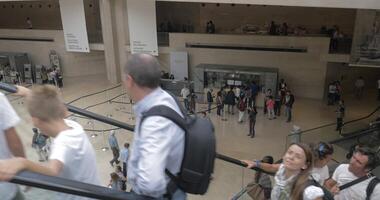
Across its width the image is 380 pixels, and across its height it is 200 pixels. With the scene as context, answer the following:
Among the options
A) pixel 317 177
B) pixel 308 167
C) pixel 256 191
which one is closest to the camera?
pixel 308 167

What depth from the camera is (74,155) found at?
2076mm

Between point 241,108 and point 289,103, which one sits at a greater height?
point 289,103

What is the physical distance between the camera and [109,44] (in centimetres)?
2103

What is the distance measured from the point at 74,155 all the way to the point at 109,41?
19667 millimetres

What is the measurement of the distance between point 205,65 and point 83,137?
17532 mm

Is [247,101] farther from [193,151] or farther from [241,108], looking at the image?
[193,151]

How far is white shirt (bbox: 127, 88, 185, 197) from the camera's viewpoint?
1.80 meters

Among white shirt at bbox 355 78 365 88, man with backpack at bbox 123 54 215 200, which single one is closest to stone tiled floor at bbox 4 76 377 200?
white shirt at bbox 355 78 365 88

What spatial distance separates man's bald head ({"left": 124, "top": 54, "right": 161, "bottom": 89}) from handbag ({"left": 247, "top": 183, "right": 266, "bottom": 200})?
283 cm

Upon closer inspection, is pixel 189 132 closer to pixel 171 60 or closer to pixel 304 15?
pixel 171 60

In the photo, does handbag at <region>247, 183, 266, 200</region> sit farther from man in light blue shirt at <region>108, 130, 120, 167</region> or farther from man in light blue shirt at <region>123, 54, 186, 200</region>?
man in light blue shirt at <region>108, 130, 120, 167</region>

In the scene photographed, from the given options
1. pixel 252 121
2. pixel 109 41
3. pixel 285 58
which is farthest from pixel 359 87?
pixel 109 41

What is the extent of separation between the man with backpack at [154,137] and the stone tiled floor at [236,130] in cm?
679

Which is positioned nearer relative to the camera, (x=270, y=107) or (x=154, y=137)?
(x=154, y=137)
